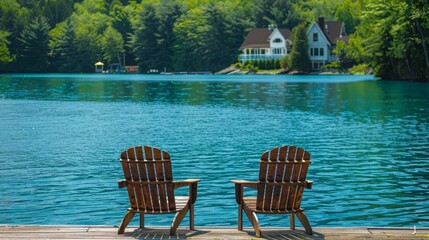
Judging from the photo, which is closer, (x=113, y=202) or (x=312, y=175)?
(x=113, y=202)

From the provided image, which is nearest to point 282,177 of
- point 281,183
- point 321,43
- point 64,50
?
point 281,183

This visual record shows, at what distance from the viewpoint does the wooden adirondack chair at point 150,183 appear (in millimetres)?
11172

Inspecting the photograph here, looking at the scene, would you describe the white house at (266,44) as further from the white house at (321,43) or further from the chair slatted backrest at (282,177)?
the chair slatted backrest at (282,177)

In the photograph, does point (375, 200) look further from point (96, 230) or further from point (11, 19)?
point (11, 19)

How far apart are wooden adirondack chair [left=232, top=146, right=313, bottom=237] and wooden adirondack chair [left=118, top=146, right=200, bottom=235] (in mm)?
951

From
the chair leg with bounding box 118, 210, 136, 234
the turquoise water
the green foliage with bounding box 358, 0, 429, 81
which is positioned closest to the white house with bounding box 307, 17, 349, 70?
the green foliage with bounding box 358, 0, 429, 81

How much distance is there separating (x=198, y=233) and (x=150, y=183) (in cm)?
95

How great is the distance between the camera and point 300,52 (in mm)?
139375

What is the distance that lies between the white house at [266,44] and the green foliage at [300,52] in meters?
7.08

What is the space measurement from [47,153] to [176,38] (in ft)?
471

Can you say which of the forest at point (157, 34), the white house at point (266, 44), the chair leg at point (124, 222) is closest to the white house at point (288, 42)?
the white house at point (266, 44)

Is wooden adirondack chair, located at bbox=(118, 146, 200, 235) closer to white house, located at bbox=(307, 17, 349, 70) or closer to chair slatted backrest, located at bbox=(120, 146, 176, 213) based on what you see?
chair slatted backrest, located at bbox=(120, 146, 176, 213)

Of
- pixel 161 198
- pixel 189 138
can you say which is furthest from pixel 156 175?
pixel 189 138

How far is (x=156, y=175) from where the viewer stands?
1128 cm
